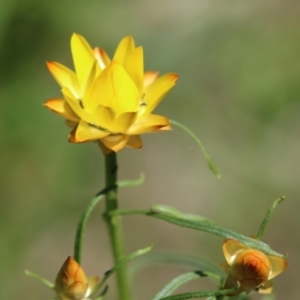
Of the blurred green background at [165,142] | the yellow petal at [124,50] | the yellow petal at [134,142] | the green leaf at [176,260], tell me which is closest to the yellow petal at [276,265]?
the yellow petal at [134,142]

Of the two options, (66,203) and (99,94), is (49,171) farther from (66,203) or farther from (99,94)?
(99,94)

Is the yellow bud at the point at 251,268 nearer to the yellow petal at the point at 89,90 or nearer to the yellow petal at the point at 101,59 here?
the yellow petal at the point at 89,90

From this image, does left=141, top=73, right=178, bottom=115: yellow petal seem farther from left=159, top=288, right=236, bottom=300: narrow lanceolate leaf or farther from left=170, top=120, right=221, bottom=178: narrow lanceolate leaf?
left=159, top=288, right=236, bottom=300: narrow lanceolate leaf

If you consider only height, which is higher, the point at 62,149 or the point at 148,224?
the point at 62,149

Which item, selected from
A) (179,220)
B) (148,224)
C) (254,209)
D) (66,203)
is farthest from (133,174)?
(179,220)

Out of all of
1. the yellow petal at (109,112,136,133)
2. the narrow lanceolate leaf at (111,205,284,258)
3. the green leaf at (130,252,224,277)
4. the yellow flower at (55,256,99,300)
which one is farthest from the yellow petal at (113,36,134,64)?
the green leaf at (130,252,224,277)

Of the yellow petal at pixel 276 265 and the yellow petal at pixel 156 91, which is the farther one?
the yellow petal at pixel 156 91
